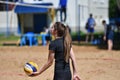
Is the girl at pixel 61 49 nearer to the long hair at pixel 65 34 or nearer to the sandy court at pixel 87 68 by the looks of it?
the long hair at pixel 65 34

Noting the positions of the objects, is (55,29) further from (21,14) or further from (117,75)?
(21,14)

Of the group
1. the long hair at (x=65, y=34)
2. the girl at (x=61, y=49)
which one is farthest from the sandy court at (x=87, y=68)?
the long hair at (x=65, y=34)

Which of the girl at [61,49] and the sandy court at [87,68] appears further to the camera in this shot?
the sandy court at [87,68]

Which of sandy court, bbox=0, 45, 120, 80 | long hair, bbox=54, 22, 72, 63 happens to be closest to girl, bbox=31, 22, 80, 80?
long hair, bbox=54, 22, 72, 63

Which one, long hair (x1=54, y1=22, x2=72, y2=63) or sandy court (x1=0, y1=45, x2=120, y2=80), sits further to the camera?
sandy court (x1=0, y1=45, x2=120, y2=80)

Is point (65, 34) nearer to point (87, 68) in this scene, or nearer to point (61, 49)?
point (61, 49)

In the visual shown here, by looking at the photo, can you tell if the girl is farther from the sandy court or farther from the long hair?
the sandy court

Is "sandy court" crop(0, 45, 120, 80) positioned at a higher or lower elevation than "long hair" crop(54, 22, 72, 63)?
lower

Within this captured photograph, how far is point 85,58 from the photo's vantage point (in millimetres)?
13477

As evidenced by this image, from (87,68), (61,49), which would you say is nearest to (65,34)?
(61,49)

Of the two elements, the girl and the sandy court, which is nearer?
the girl

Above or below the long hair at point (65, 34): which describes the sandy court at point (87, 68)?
below

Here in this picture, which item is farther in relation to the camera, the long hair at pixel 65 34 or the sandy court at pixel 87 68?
the sandy court at pixel 87 68

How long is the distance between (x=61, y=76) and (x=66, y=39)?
55 cm
